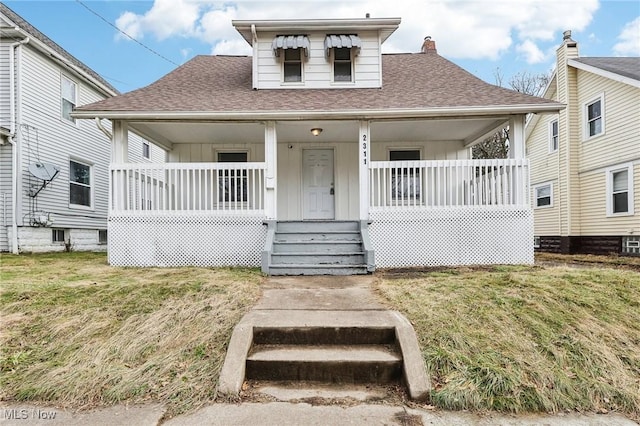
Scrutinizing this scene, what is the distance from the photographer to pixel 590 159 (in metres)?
11.2

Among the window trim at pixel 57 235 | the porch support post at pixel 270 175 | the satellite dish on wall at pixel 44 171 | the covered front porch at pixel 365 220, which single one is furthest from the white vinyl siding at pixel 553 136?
the window trim at pixel 57 235

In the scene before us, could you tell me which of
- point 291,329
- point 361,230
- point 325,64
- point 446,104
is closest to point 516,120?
point 446,104

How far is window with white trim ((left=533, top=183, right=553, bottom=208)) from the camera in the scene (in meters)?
13.0

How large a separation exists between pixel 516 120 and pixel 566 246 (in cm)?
703

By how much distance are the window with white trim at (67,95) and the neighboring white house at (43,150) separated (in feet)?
0.10

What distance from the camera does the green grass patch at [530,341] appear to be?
102 inches

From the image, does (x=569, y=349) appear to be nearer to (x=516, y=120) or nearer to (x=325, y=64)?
(x=516, y=120)

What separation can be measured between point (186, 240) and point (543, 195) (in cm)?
1297

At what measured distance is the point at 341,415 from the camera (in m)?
2.43

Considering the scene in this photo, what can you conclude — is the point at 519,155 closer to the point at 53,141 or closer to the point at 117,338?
the point at 117,338

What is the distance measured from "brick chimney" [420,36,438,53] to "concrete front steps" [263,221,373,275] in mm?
6825

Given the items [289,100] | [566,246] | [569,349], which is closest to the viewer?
[569,349]

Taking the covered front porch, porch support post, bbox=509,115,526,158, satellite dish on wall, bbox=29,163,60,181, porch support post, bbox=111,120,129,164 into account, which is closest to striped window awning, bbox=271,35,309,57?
the covered front porch

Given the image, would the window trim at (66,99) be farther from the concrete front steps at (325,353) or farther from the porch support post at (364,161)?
the concrete front steps at (325,353)
